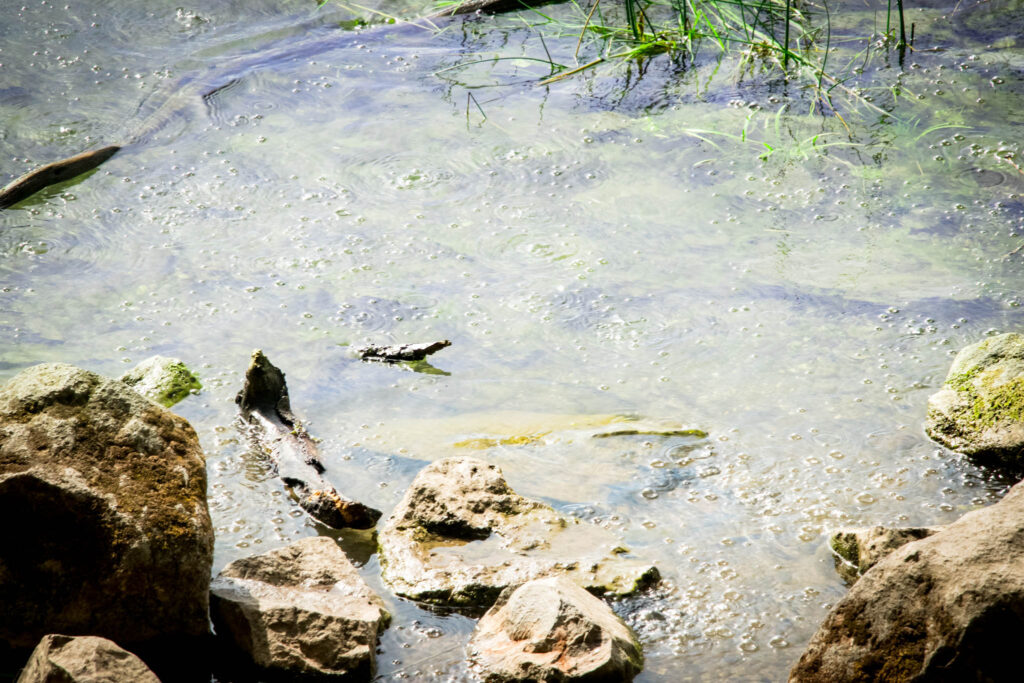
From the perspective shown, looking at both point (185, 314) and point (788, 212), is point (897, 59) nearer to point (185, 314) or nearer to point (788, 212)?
point (788, 212)

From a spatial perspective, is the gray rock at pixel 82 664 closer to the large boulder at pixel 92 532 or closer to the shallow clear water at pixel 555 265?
the large boulder at pixel 92 532

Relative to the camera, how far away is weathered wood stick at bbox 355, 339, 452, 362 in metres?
3.43

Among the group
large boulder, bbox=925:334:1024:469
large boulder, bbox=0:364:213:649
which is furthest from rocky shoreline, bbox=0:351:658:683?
large boulder, bbox=925:334:1024:469

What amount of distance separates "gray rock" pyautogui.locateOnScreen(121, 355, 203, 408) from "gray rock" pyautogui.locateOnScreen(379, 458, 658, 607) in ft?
3.39

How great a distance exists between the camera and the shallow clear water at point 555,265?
9.10ft

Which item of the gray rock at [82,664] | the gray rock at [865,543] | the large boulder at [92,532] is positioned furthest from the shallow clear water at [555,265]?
the gray rock at [82,664]

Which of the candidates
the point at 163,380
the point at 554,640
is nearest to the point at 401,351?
the point at 163,380

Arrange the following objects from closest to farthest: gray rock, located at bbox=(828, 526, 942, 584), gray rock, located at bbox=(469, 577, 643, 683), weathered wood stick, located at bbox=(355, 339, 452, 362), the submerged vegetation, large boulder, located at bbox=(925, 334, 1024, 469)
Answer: gray rock, located at bbox=(469, 577, 643, 683), gray rock, located at bbox=(828, 526, 942, 584), large boulder, located at bbox=(925, 334, 1024, 469), weathered wood stick, located at bbox=(355, 339, 452, 362), the submerged vegetation

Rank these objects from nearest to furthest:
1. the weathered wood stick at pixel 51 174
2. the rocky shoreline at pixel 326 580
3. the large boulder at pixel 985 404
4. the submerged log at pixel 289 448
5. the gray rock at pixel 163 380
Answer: the rocky shoreline at pixel 326 580 → the submerged log at pixel 289 448 → the large boulder at pixel 985 404 → the gray rock at pixel 163 380 → the weathered wood stick at pixel 51 174

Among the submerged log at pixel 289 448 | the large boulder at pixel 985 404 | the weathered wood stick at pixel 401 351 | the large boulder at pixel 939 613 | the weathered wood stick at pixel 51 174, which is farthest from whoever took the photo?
the weathered wood stick at pixel 51 174

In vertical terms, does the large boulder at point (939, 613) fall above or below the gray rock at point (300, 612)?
above

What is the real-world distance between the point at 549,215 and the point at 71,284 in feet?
6.87

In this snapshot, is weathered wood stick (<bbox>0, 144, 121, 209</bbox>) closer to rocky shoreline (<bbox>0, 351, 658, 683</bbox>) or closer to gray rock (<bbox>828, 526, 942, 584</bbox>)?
rocky shoreline (<bbox>0, 351, 658, 683</bbox>)

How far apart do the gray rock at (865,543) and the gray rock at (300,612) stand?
1230mm
